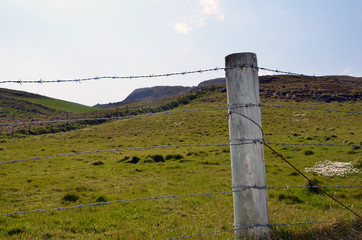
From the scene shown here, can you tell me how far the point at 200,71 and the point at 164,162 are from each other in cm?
1653

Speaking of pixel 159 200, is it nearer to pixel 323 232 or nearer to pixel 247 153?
pixel 323 232

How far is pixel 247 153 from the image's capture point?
115 inches

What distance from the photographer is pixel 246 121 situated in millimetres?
2969

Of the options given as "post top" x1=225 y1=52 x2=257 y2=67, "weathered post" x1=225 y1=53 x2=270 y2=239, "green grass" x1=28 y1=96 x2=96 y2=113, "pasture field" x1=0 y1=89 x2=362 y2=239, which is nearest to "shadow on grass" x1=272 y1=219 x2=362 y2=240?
"pasture field" x1=0 y1=89 x2=362 y2=239

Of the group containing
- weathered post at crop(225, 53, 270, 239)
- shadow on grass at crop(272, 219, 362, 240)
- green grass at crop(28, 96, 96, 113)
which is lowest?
shadow on grass at crop(272, 219, 362, 240)

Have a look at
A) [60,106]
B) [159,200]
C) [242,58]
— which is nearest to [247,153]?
[242,58]

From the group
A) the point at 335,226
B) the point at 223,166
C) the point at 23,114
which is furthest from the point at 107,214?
the point at 23,114

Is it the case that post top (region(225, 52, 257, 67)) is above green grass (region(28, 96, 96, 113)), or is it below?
below

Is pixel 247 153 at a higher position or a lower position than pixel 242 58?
lower

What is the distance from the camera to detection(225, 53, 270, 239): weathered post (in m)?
2.94

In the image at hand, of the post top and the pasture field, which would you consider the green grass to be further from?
the post top

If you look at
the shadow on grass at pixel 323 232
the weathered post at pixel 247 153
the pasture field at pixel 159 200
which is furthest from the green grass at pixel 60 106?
the shadow on grass at pixel 323 232

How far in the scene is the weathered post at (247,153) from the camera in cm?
294

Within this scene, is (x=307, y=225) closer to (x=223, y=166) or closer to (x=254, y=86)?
(x=254, y=86)
